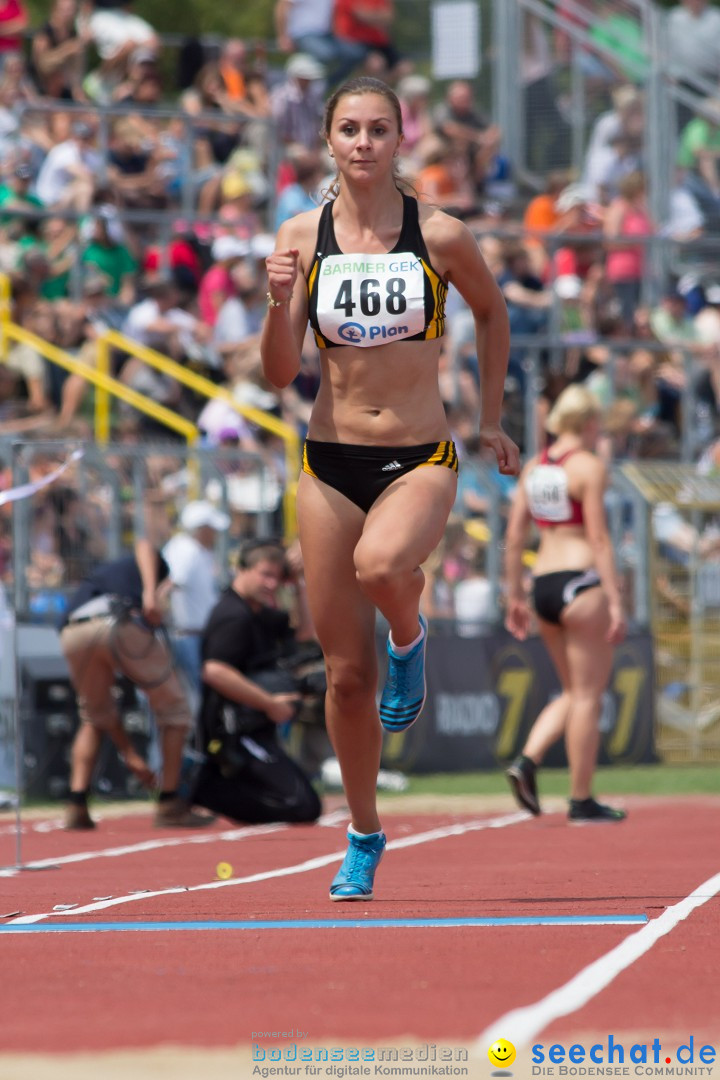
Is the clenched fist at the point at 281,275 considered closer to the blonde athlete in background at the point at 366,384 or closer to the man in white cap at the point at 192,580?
the blonde athlete in background at the point at 366,384

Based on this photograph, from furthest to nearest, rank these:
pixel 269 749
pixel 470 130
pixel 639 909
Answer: pixel 470 130
pixel 269 749
pixel 639 909

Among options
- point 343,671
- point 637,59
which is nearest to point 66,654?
point 343,671

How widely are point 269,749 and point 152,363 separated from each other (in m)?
6.55

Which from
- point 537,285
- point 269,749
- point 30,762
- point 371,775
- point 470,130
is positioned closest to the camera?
point 371,775

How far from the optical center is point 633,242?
2202cm

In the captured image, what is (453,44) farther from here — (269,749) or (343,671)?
(343,671)

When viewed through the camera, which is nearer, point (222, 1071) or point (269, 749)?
point (222, 1071)

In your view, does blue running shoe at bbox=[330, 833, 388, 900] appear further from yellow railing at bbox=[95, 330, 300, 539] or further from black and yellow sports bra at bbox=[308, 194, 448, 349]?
yellow railing at bbox=[95, 330, 300, 539]

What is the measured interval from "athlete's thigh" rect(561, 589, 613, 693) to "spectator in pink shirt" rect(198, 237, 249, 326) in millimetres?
8847

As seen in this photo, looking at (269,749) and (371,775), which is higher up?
(371,775)

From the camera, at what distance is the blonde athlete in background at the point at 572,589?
11.2 metres

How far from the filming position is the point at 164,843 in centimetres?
1095

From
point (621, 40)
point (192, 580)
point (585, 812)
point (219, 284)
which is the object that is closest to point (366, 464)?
point (585, 812)

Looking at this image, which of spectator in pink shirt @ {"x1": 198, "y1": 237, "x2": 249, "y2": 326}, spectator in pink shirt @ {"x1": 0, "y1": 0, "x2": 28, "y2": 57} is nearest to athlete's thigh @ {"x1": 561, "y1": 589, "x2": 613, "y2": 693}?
spectator in pink shirt @ {"x1": 198, "y1": 237, "x2": 249, "y2": 326}
